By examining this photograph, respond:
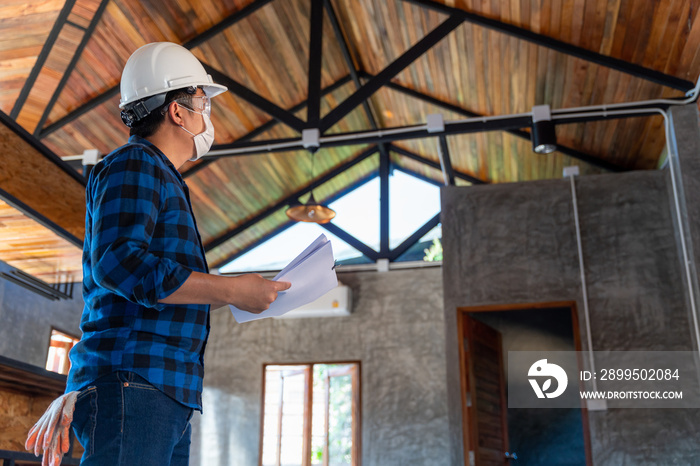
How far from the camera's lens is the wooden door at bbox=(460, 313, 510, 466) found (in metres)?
6.03

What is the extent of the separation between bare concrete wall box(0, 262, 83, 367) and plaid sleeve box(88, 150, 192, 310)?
710 centimetres

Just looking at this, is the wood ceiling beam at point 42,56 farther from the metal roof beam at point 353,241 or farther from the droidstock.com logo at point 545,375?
the droidstock.com logo at point 545,375

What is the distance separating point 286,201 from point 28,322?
4376 millimetres

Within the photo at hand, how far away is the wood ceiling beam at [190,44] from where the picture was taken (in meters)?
7.09

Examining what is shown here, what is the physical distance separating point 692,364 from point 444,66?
3913mm

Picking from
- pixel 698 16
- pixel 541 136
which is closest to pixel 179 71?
pixel 698 16

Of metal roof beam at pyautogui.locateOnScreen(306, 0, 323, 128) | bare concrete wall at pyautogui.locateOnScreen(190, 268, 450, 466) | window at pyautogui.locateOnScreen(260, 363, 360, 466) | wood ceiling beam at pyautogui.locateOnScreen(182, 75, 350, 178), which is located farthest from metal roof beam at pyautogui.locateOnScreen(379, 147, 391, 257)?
metal roof beam at pyautogui.locateOnScreen(306, 0, 323, 128)

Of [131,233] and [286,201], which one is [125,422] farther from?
[286,201]

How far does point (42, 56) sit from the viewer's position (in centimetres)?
614

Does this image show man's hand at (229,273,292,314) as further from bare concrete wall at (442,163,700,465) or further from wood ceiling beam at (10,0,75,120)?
wood ceiling beam at (10,0,75,120)

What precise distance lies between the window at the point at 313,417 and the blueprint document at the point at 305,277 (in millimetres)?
8567

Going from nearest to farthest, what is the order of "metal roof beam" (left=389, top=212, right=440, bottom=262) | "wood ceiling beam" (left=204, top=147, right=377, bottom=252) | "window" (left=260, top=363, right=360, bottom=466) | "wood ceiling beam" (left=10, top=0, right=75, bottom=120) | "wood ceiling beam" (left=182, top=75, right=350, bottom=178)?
"wood ceiling beam" (left=10, top=0, right=75, bottom=120) → "wood ceiling beam" (left=182, top=75, right=350, bottom=178) → "window" (left=260, top=363, right=360, bottom=466) → "metal roof beam" (left=389, top=212, right=440, bottom=262) → "wood ceiling beam" (left=204, top=147, right=377, bottom=252)

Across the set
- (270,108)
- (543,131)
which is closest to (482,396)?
(543,131)

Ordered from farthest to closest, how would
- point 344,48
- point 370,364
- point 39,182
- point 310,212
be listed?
point 370,364 → point 344,48 → point 310,212 → point 39,182
